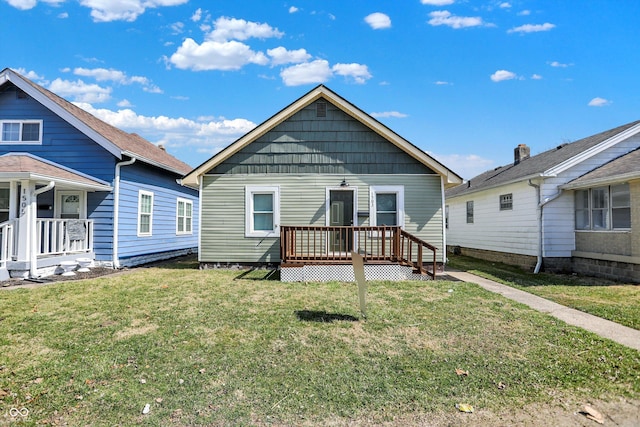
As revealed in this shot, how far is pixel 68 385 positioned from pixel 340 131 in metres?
9.39

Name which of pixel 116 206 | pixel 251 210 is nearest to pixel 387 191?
pixel 251 210

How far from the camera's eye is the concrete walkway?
5.17 meters

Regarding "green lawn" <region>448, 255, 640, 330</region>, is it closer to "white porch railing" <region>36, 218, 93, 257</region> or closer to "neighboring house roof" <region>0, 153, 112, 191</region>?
"neighboring house roof" <region>0, 153, 112, 191</region>

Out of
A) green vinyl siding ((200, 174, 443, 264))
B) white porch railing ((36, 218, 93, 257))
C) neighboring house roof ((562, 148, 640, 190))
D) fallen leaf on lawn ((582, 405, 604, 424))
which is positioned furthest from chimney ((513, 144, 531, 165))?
white porch railing ((36, 218, 93, 257))

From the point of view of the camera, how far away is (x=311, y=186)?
11.3 meters

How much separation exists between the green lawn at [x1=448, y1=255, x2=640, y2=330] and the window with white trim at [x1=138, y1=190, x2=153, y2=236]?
1145 cm

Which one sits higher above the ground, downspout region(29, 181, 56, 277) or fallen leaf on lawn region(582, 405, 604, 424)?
downspout region(29, 181, 56, 277)

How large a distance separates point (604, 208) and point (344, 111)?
8.37m

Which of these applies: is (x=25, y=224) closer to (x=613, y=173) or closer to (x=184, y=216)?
(x=184, y=216)

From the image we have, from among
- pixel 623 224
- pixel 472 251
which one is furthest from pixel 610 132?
pixel 472 251

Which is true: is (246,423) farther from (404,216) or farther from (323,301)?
(404,216)

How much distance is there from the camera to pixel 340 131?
11352 millimetres

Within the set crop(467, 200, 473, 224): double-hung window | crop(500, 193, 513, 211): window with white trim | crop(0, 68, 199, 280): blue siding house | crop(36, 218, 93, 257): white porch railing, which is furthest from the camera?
crop(467, 200, 473, 224): double-hung window

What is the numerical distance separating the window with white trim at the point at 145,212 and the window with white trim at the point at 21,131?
3404 mm
